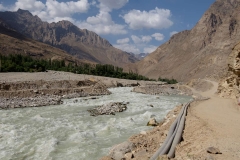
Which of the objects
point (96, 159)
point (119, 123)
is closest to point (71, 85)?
point (119, 123)

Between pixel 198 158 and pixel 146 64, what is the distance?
555 feet

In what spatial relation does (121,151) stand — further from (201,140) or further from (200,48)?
(200,48)

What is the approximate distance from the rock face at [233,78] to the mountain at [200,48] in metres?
75.3

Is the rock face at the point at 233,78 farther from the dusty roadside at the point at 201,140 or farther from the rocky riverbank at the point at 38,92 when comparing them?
→ the rocky riverbank at the point at 38,92

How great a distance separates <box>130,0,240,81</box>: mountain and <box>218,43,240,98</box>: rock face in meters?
75.3

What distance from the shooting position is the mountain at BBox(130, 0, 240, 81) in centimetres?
11016

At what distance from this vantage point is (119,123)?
15.8 meters

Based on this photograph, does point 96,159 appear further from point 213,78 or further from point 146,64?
point 146,64

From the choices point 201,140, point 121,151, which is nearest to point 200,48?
point 201,140

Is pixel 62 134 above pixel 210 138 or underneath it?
underneath

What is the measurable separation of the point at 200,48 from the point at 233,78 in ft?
410

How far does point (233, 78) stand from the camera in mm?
22391

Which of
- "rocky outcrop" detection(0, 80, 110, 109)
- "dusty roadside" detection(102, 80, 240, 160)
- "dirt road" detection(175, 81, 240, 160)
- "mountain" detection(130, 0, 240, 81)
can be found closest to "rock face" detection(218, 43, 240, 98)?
"dusty roadside" detection(102, 80, 240, 160)

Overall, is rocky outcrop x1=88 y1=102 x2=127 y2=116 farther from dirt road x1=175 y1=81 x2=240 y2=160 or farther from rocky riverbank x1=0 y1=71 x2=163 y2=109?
dirt road x1=175 y1=81 x2=240 y2=160
